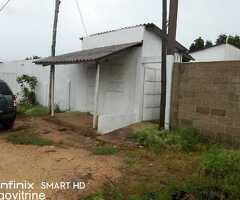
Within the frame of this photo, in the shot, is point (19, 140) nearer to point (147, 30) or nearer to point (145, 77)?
point (145, 77)

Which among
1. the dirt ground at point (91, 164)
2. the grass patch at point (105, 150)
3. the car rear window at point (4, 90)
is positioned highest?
the car rear window at point (4, 90)

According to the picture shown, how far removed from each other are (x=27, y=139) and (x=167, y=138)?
3.78m

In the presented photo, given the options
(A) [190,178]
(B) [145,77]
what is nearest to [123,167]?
(A) [190,178]

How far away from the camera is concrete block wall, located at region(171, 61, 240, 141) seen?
8.41 metres

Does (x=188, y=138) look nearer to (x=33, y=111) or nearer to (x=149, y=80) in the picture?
(x=149, y=80)

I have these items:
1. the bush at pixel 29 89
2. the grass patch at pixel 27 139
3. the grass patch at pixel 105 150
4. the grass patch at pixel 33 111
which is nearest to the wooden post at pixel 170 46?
the grass patch at pixel 105 150

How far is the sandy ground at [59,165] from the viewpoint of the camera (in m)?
5.90

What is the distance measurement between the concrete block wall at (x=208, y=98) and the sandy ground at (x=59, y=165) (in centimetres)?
271

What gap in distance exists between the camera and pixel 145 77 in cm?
1130

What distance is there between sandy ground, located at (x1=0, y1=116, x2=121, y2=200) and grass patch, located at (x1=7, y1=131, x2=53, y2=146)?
0.91 feet

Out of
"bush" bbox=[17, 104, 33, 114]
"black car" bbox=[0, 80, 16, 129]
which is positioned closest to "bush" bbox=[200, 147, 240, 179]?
"black car" bbox=[0, 80, 16, 129]

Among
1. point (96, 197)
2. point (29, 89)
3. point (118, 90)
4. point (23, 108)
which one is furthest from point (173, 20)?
point (29, 89)

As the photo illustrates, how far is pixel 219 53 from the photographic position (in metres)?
22.8

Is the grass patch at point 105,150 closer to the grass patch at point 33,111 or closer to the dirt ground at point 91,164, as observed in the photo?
the dirt ground at point 91,164
